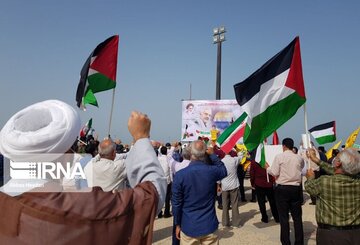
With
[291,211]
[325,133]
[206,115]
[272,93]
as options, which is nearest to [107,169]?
[272,93]

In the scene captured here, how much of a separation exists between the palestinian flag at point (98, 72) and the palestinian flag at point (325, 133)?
26.5ft

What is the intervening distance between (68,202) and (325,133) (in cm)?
1159

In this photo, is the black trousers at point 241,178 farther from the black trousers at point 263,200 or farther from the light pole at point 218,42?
the light pole at point 218,42

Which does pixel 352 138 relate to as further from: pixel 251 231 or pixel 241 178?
pixel 251 231

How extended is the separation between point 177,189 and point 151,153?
279cm

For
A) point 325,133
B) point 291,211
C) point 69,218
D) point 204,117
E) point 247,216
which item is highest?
point 204,117

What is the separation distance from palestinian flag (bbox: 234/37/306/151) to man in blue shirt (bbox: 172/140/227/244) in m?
1.10

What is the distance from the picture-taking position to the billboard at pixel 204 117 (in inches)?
528

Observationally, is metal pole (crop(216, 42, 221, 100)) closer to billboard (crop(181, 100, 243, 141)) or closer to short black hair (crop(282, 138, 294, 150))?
billboard (crop(181, 100, 243, 141))

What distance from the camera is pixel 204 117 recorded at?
45.4 ft

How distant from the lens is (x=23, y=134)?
4.33 ft

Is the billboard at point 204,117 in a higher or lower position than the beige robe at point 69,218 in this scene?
higher

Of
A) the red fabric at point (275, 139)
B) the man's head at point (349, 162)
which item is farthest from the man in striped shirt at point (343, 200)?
the red fabric at point (275, 139)

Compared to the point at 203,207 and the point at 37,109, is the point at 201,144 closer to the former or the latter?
the point at 203,207
